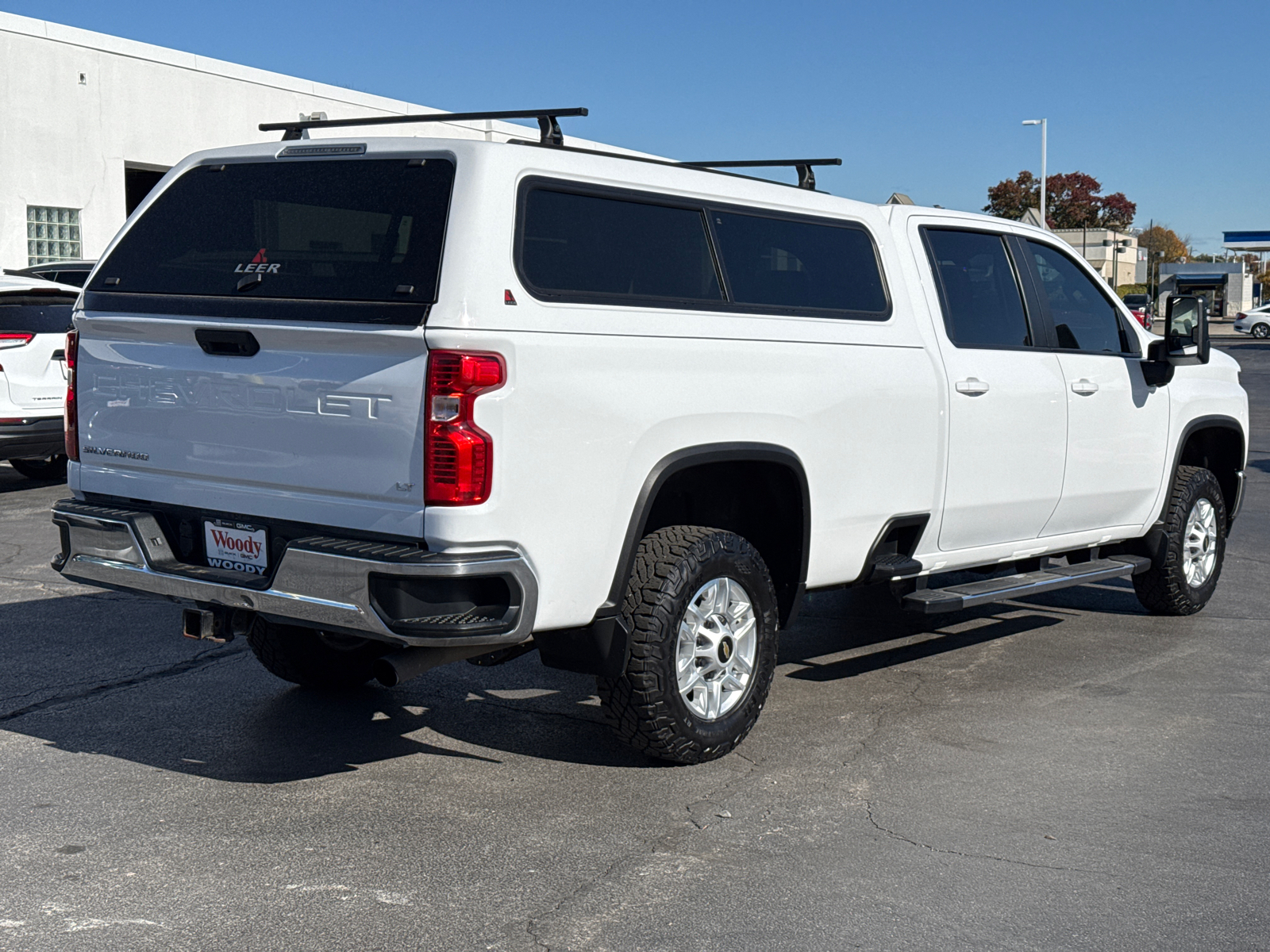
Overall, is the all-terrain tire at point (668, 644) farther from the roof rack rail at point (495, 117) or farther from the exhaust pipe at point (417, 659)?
the roof rack rail at point (495, 117)

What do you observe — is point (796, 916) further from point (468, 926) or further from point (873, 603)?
point (873, 603)

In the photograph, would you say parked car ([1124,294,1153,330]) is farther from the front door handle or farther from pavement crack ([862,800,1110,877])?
pavement crack ([862,800,1110,877])

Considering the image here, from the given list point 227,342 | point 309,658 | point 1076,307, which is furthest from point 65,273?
point 227,342

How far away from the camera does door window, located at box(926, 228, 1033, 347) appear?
6.31 m

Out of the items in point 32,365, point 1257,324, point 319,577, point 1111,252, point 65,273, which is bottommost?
point 319,577

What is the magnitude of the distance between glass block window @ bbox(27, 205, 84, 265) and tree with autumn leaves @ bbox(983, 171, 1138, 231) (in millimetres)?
79418

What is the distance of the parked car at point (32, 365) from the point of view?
11227 millimetres

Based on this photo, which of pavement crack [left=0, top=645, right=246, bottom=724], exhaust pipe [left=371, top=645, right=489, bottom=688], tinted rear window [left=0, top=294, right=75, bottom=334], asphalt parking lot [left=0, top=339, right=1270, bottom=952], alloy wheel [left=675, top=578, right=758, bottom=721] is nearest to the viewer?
asphalt parking lot [left=0, top=339, right=1270, bottom=952]

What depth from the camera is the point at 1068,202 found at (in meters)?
106

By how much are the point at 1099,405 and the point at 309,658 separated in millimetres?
3971

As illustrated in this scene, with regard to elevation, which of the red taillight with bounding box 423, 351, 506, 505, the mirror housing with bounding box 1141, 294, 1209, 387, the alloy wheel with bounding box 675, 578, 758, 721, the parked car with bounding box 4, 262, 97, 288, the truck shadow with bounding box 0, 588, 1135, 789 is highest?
the parked car with bounding box 4, 262, 97, 288

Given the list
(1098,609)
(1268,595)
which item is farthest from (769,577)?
(1268,595)

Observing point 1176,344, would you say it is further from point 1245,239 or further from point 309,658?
point 1245,239

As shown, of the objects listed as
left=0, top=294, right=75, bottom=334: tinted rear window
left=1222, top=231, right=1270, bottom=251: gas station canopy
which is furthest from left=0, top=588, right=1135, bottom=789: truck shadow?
left=1222, top=231, right=1270, bottom=251: gas station canopy
